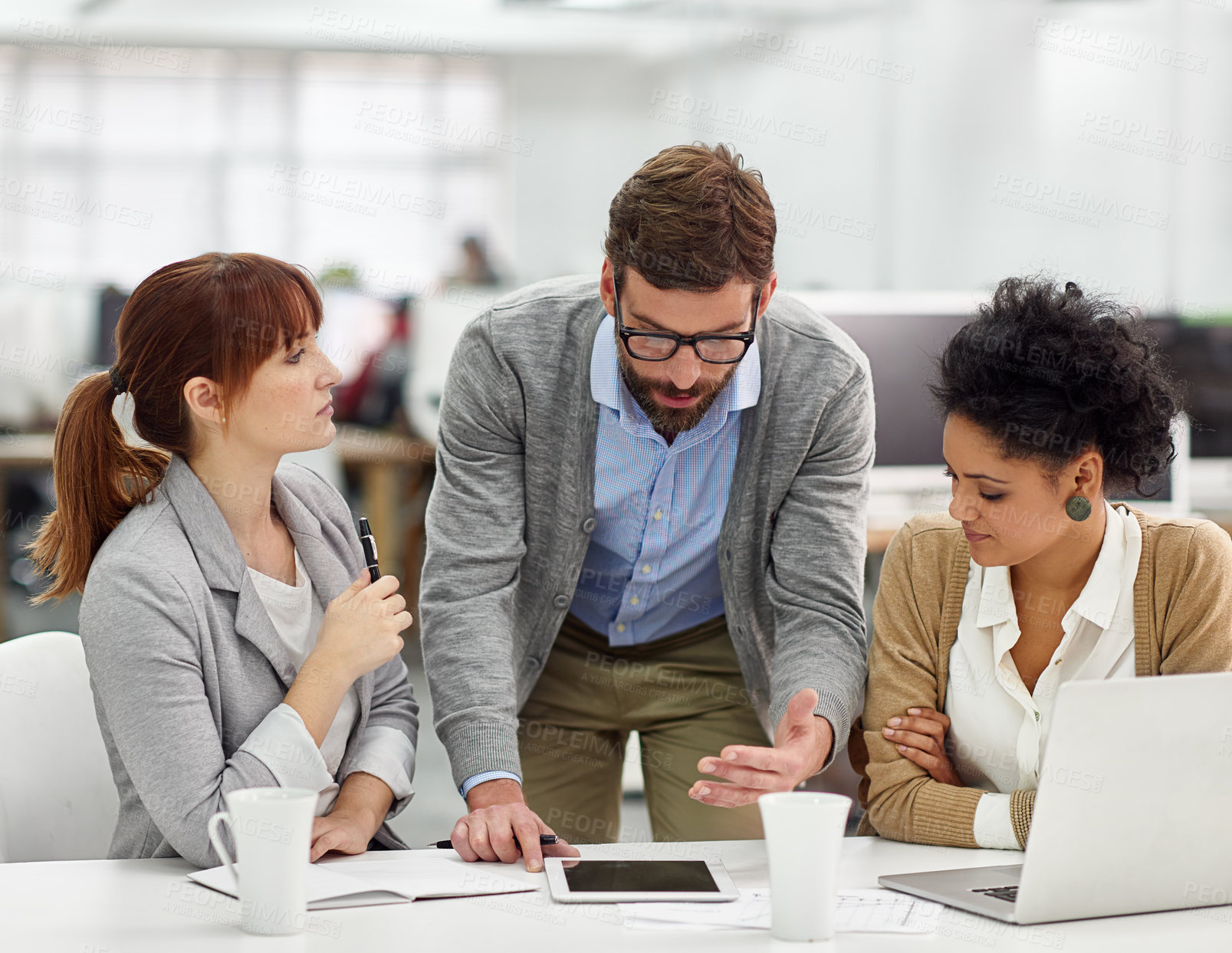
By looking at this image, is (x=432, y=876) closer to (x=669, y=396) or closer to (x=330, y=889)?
(x=330, y=889)

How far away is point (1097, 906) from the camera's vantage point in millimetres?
1102

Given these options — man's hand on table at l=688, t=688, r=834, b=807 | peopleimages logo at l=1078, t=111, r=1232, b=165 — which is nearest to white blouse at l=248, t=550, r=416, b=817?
man's hand on table at l=688, t=688, r=834, b=807

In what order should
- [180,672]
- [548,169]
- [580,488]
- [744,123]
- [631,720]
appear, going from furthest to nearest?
[548,169], [744,123], [631,720], [580,488], [180,672]

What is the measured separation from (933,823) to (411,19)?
586 cm

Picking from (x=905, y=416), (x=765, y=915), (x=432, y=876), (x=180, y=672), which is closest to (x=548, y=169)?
(x=905, y=416)

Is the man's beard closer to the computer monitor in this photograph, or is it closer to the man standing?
the man standing

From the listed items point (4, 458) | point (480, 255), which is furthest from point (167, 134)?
point (4, 458)

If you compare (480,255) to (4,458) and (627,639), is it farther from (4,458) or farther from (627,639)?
(627,639)

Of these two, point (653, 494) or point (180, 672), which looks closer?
point (180, 672)

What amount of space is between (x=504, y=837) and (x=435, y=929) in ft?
0.69

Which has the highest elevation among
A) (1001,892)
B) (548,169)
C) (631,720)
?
(548,169)

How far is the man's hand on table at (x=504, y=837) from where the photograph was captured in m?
1.28

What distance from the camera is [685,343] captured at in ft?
4.97

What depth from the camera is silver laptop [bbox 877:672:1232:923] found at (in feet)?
3.42
